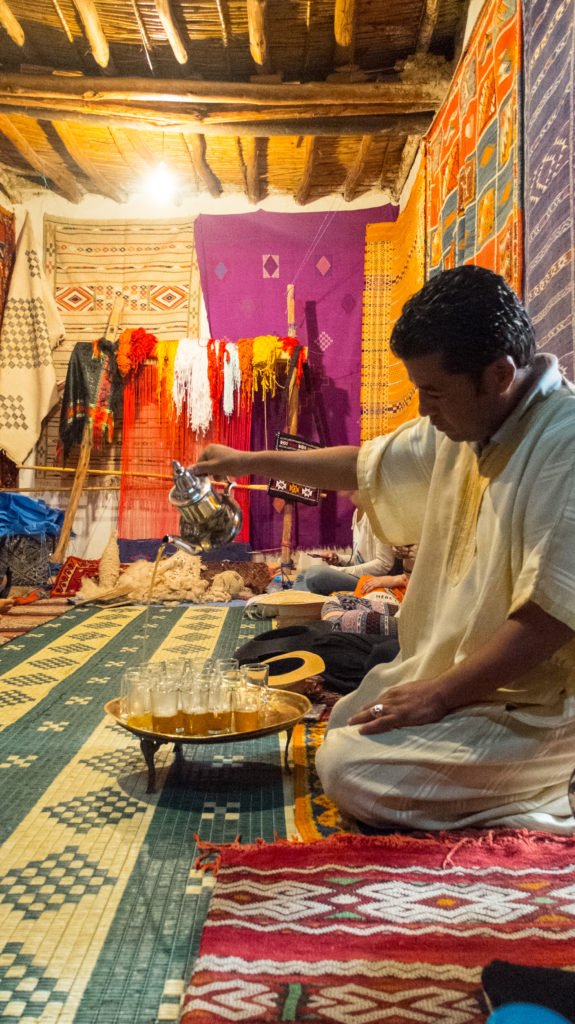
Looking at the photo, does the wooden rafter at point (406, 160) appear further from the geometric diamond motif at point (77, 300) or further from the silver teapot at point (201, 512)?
the silver teapot at point (201, 512)

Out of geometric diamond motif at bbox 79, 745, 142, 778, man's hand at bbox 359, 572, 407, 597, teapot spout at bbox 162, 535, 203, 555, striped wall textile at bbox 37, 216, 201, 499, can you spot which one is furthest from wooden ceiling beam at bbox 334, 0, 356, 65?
geometric diamond motif at bbox 79, 745, 142, 778

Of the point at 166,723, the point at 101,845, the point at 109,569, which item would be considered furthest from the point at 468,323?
the point at 109,569

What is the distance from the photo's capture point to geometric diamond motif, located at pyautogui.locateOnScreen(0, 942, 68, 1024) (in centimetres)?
112

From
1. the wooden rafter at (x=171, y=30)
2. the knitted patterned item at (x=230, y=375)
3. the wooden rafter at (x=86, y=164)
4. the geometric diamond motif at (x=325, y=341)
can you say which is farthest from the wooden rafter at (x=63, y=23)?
the geometric diamond motif at (x=325, y=341)

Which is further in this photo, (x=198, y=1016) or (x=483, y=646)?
(x=483, y=646)

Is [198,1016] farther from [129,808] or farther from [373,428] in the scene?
[373,428]

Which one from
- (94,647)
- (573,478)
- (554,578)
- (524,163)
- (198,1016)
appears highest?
(524,163)

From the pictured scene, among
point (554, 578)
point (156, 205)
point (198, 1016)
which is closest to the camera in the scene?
point (198, 1016)

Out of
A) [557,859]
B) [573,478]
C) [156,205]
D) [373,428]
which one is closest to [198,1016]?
[557,859]

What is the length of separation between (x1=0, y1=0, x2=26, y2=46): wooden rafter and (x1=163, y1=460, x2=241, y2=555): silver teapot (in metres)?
3.64

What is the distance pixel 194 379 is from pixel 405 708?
5.02 meters

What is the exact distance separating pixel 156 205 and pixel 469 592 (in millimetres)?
6278

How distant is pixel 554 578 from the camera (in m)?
1.54

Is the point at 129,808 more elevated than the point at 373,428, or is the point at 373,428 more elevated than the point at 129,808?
the point at 373,428
